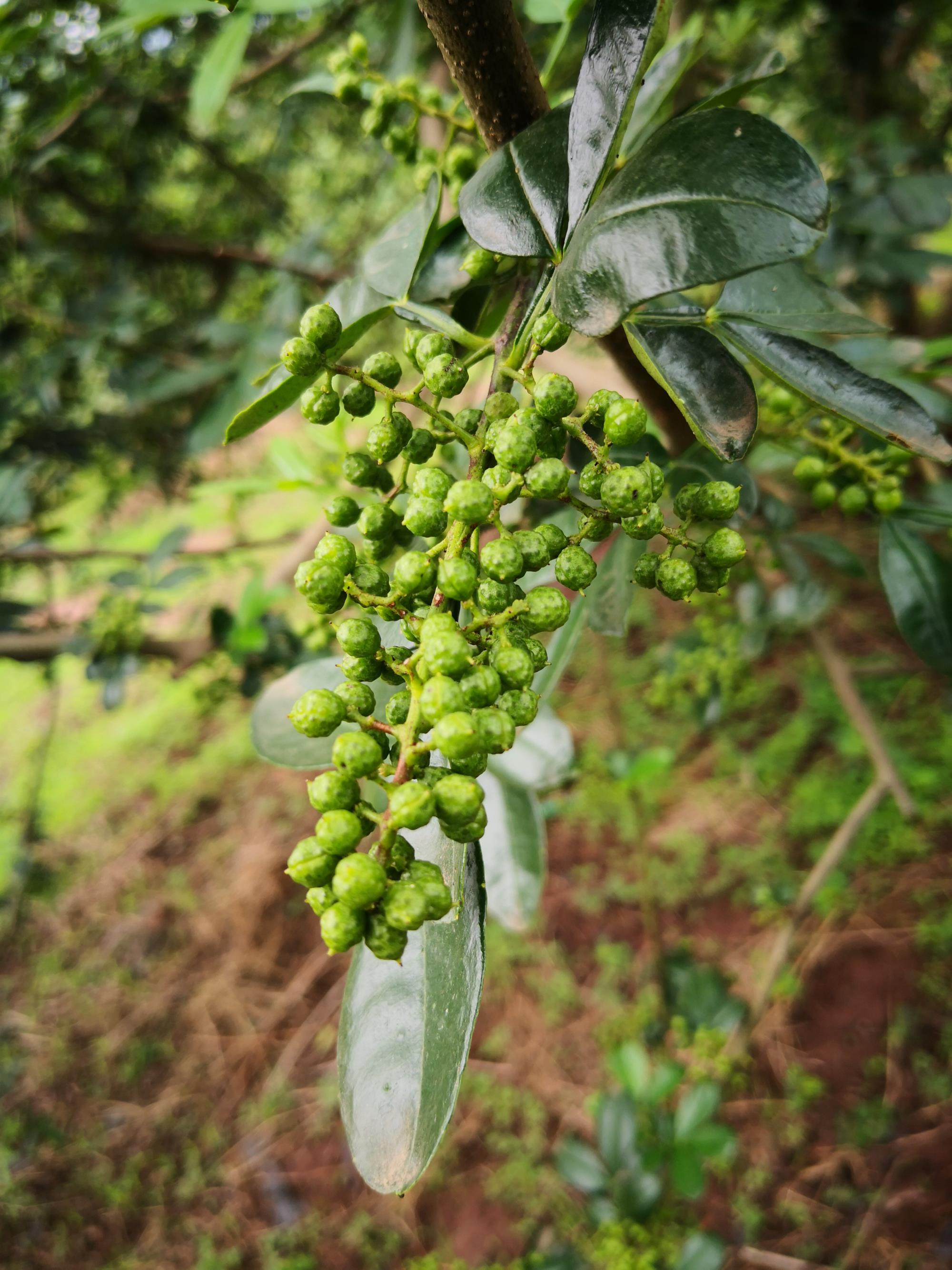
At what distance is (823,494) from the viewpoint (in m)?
0.92

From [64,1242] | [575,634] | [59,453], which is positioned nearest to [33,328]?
[59,453]

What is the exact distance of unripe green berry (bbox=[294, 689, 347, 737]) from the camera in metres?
0.55

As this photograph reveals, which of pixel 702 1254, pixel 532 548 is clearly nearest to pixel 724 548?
pixel 532 548

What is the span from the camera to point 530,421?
1.83ft

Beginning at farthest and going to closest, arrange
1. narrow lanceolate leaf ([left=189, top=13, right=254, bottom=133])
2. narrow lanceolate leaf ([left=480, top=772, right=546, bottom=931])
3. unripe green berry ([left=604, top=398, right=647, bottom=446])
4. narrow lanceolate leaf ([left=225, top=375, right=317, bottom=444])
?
narrow lanceolate leaf ([left=189, top=13, right=254, bottom=133]), narrow lanceolate leaf ([left=480, top=772, right=546, bottom=931]), narrow lanceolate leaf ([left=225, top=375, right=317, bottom=444]), unripe green berry ([left=604, top=398, right=647, bottom=446])

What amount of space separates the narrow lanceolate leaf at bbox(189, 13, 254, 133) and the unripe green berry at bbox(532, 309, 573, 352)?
3.41ft

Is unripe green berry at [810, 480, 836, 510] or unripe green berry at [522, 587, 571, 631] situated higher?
unripe green berry at [810, 480, 836, 510]

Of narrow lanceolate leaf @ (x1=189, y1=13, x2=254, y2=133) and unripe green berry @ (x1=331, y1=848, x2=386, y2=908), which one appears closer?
unripe green berry @ (x1=331, y1=848, x2=386, y2=908)

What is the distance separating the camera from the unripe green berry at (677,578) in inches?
23.1

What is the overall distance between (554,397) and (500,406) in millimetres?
63

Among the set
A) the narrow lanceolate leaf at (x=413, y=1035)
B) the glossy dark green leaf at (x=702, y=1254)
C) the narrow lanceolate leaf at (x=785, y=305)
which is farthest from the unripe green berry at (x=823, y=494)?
the glossy dark green leaf at (x=702, y=1254)

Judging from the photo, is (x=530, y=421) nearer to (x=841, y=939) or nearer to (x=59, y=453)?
(x=59, y=453)

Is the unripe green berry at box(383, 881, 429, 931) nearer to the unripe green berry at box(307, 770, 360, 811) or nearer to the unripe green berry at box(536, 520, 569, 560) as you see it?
the unripe green berry at box(307, 770, 360, 811)

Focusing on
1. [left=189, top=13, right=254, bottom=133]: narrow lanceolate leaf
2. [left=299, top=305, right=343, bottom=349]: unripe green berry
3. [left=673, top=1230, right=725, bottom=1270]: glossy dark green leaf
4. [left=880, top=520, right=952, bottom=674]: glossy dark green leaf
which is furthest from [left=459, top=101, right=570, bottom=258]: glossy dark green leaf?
[left=673, top=1230, right=725, bottom=1270]: glossy dark green leaf
